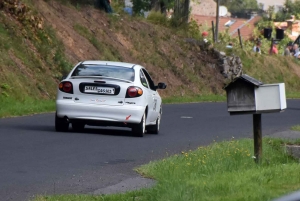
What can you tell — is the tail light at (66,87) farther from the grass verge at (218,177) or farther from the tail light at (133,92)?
the grass verge at (218,177)

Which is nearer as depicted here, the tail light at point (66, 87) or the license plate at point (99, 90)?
the license plate at point (99, 90)

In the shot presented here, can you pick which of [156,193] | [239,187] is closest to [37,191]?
[156,193]

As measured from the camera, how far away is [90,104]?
1686cm

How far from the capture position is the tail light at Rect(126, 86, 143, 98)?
17000mm

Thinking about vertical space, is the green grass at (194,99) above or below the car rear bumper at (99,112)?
below

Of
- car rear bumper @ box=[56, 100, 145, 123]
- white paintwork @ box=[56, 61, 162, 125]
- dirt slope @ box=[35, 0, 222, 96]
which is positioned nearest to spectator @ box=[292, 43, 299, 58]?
dirt slope @ box=[35, 0, 222, 96]

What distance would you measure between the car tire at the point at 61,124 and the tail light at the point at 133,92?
1.31m

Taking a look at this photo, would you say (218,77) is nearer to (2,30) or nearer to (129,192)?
(2,30)

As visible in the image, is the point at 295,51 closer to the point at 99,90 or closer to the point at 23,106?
the point at 23,106

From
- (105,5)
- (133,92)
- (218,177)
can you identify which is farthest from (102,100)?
(105,5)

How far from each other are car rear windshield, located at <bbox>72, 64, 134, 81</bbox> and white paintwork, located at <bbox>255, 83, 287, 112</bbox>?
626 centimetres

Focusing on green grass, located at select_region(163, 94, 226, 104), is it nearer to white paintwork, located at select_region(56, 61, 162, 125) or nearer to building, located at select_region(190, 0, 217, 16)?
white paintwork, located at select_region(56, 61, 162, 125)

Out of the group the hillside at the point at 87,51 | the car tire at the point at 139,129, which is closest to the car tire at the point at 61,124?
the car tire at the point at 139,129

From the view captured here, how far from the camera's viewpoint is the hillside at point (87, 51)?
26.8 meters
